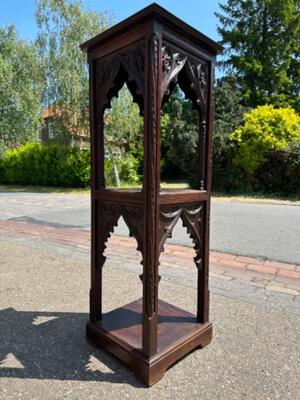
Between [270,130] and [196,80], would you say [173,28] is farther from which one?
[270,130]

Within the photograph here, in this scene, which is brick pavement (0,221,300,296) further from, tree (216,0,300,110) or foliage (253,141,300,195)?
tree (216,0,300,110)

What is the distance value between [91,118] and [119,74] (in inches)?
13.7

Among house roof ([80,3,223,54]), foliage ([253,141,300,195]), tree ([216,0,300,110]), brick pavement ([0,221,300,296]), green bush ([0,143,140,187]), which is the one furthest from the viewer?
tree ([216,0,300,110])

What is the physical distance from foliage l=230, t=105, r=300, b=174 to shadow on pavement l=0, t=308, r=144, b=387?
36.8 ft

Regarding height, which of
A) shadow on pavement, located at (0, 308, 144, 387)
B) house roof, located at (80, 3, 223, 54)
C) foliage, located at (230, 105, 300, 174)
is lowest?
shadow on pavement, located at (0, 308, 144, 387)

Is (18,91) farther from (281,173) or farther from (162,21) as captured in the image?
(162,21)

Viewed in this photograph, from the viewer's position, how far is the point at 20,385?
174 centimetres

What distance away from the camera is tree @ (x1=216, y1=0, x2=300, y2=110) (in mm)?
23297

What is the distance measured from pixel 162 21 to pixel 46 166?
1770 centimetres

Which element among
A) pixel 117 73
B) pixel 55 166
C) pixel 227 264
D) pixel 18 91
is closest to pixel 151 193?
pixel 117 73

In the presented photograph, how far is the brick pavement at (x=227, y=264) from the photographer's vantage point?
3312 mm

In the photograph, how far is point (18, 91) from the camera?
18.6 meters

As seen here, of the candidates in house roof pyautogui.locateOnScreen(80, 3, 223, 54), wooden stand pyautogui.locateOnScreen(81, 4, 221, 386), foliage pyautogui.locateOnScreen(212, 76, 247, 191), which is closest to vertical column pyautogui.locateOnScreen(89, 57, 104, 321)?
wooden stand pyautogui.locateOnScreen(81, 4, 221, 386)

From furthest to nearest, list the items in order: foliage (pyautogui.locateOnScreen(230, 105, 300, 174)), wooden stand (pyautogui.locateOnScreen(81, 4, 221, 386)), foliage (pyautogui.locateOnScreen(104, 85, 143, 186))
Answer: foliage (pyautogui.locateOnScreen(104, 85, 143, 186)), foliage (pyautogui.locateOnScreen(230, 105, 300, 174)), wooden stand (pyautogui.locateOnScreen(81, 4, 221, 386))
